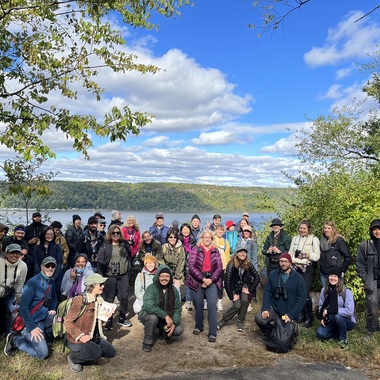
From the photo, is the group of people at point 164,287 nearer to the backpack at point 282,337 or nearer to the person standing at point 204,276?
the person standing at point 204,276

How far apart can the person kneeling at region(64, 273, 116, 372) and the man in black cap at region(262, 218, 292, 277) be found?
12.4 feet

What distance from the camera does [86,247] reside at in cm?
755

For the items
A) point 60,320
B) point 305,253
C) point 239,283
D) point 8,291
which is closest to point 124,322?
point 60,320

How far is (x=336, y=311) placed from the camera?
546 cm

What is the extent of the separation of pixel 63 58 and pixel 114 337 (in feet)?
17.8

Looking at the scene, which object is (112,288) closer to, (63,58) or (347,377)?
(347,377)

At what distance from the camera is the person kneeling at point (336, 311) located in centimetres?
541

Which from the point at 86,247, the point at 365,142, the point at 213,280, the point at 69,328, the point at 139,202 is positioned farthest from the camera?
the point at 139,202

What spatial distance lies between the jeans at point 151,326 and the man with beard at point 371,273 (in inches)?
121

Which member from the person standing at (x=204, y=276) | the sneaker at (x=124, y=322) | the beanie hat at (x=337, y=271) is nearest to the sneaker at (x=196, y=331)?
the person standing at (x=204, y=276)

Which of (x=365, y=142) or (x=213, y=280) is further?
(x=365, y=142)

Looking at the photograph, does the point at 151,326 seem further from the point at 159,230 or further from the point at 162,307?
the point at 159,230

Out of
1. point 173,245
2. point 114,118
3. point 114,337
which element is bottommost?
point 114,337

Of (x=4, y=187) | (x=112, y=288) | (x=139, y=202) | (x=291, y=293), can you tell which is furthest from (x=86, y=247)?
(x=139, y=202)
